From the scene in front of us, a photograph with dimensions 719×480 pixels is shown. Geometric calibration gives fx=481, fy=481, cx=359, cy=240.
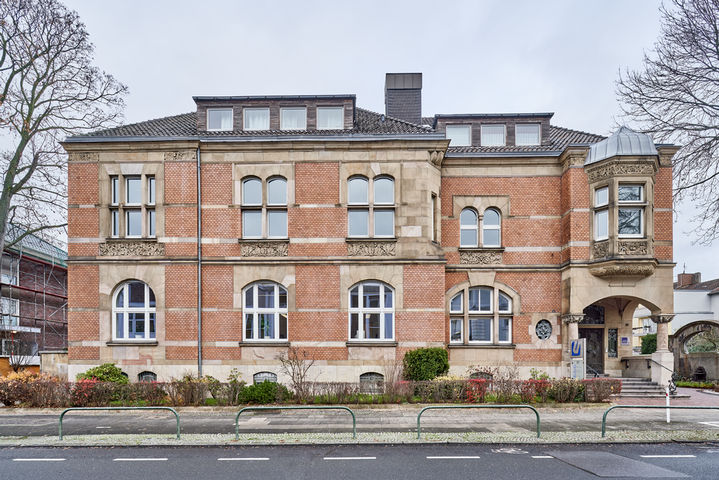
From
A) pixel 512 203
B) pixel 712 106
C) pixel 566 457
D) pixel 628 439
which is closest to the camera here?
pixel 566 457

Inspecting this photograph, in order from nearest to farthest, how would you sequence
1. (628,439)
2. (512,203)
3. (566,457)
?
(566,457)
(628,439)
(512,203)

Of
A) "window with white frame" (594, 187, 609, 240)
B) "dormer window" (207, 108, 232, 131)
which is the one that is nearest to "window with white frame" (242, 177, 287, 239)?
"dormer window" (207, 108, 232, 131)

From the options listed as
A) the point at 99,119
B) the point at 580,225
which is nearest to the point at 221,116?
the point at 99,119

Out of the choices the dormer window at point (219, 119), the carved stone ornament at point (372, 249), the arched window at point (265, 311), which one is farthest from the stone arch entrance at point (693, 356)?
the dormer window at point (219, 119)

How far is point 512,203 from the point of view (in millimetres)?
19922

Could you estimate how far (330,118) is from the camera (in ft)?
66.5

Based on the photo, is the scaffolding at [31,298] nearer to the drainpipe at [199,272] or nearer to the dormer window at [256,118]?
the drainpipe at [199,272]

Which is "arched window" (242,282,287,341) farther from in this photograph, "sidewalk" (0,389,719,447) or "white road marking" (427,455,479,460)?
"white road marking" (427,455,479,460)

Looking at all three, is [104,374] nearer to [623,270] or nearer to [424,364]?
[424,364]

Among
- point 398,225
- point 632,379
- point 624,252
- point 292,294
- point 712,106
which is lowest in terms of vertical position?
point 632,379

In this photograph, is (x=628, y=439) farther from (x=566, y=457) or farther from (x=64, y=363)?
(x=64, y=363)

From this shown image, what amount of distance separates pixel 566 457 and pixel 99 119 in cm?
2264

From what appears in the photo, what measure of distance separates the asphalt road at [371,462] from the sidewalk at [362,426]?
381 millimetres

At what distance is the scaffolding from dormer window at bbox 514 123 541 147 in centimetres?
2540
